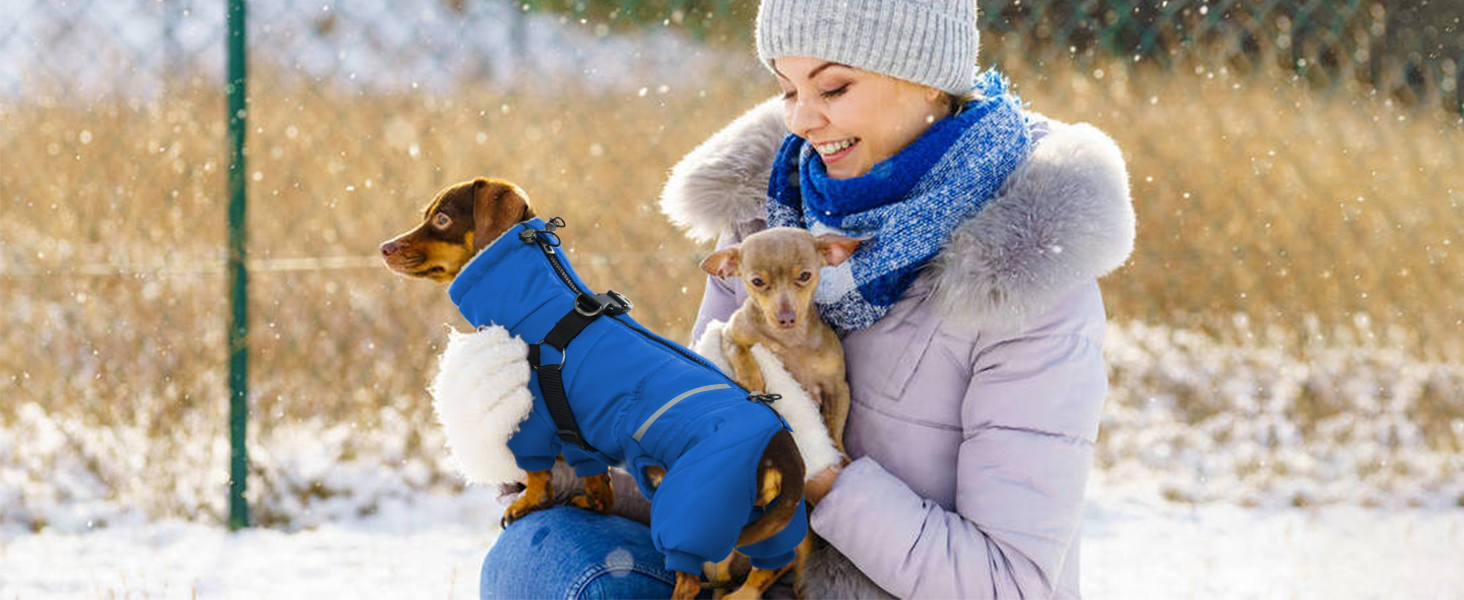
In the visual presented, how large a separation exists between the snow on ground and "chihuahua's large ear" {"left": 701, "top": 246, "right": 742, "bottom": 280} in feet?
6.11

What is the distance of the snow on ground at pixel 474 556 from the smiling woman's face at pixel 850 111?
2075 mm

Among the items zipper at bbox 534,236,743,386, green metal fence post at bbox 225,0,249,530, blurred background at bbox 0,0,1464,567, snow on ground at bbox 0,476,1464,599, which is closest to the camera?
zipper at bbox 534,236,743,386

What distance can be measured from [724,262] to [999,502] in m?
0.62

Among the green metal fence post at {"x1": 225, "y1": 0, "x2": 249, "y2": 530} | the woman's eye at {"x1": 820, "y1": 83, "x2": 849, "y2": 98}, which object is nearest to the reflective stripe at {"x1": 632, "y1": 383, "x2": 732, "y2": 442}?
the woman's eye at {"x1": 820, "y1": 83, "x2": 849, "y2": 98}

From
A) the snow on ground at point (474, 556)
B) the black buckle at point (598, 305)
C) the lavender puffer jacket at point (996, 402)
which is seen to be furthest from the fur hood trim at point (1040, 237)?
the snow on ground at point (474, 556)

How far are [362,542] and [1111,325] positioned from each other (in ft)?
14.3

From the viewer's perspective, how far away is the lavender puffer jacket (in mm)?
1980

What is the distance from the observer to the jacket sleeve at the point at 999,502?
1977 mm

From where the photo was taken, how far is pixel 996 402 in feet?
6.60

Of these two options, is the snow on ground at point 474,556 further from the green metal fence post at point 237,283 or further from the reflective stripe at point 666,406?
the reflective stripe at point 666,406

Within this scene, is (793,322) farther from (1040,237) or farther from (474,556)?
(474,556)

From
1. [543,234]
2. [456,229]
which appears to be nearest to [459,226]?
[456,229]

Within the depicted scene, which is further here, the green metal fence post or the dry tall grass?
the dry tall grass

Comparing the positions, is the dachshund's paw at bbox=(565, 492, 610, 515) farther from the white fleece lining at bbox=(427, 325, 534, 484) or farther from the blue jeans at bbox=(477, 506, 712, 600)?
the white fleece lining at bbox=(427, 325, 534, 484)
